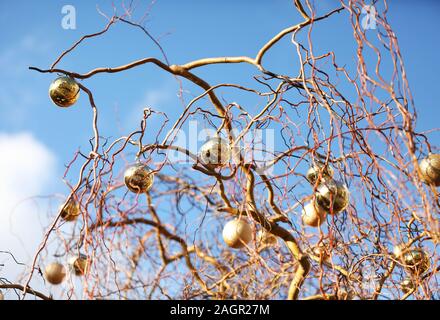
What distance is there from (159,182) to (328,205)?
1810 millimetres

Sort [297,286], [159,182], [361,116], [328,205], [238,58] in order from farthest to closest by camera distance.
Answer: [159,182]
[297,286]
[238,58]
[361,116]
[328,205]

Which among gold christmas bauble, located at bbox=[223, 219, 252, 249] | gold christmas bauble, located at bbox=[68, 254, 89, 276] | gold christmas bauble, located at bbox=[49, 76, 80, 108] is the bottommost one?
gold christmas bauble, located at bbox=[223, 219, 252, 249]

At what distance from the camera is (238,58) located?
6.98 feet

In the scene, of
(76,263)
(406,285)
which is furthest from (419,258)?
(76,263)

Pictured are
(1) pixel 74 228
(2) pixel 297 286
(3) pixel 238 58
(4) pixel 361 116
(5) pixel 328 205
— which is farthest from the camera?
(1) pixel 74 228

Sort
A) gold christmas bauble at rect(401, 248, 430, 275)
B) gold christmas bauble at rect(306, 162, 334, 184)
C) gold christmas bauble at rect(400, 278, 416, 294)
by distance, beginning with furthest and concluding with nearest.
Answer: gold christmas bauble at rect(400, 278, 416, 294) < gold christmas bauble at rect(401, 248, 430, 275) < gold christmas bauble at rect(306, 162, 334, 184)

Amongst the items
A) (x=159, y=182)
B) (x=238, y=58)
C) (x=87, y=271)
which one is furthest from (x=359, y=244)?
(x=159, y=182)

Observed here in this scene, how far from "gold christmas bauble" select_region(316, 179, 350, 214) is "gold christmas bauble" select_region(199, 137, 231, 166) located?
35 centimetres

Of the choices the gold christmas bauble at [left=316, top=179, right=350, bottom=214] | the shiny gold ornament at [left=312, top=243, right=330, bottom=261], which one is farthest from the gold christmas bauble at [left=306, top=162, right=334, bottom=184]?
the shiny gold ornament at [left=312, top=243, right=330, bottom=261]

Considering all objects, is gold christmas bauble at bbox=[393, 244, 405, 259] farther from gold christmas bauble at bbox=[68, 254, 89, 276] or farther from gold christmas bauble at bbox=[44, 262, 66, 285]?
gold christmas bauble at bbox=[44, 262, 66, 285]

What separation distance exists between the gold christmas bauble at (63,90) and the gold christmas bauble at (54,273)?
1.05m

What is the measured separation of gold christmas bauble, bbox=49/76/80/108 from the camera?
196cm
